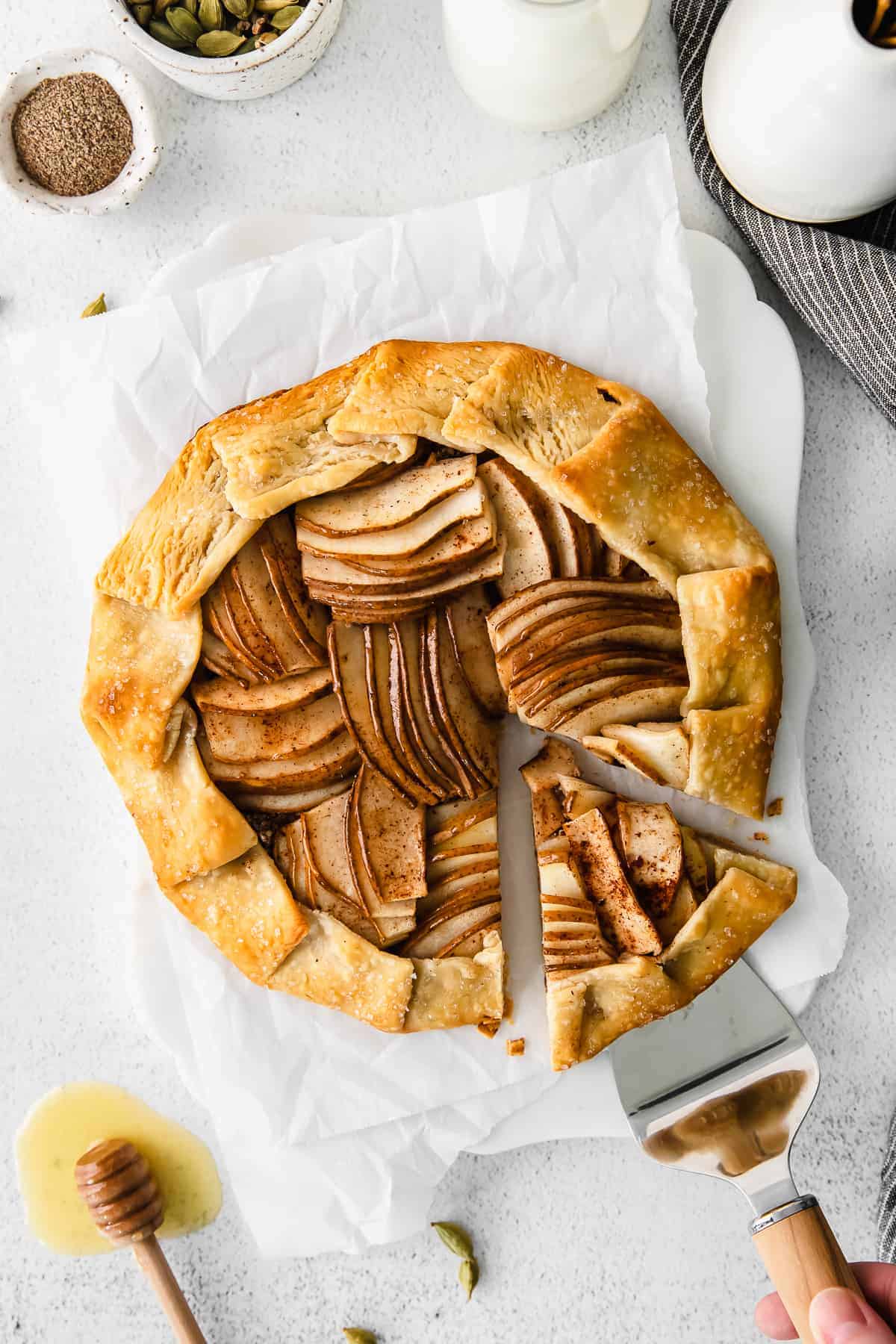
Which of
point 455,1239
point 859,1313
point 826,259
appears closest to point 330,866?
point 455,1239

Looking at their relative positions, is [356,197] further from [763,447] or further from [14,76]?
[763,447]

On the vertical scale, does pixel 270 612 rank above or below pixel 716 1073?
above

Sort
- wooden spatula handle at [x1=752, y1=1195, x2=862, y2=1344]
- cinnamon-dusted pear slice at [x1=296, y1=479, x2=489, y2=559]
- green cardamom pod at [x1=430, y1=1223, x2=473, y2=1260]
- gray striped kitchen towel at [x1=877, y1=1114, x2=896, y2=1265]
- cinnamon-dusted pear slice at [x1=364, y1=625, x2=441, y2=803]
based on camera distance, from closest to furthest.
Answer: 1. wooden spatula handle at [x1=752, y1=1195, x2=862, y2=1344]
2. cinnamon-dusted pear slice at [x1=296, y1=479, x2=489, y2=559]
3. cinnamon-dusted pear slice at [x1=364, y1=625, x2=441, y2=803]
4. gray striped kitchen towel at [x1=877, y1=1114, x2=896, y2=1265]
5. green cardamom pod at [x1=430, y1=1223, x2=473, y2=1260]

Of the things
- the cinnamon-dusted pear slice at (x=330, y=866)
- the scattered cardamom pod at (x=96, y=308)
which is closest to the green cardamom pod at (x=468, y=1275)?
the cinnamon-dusted pear slice at (x=330, y=866)

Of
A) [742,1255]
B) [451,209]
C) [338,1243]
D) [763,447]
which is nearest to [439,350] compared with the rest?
[451,209]

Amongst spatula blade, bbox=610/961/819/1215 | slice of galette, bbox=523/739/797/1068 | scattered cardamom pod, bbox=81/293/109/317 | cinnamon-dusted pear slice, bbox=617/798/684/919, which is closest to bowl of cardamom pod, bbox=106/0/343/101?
scattered cardamom pod, bbox=81/293/109/317

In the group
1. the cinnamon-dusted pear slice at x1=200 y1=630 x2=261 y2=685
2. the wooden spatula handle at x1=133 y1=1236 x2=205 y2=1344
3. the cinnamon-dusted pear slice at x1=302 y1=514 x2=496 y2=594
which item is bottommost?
the wooden spatula handle at x1=133 y1=1236 x2=205 y2=1344

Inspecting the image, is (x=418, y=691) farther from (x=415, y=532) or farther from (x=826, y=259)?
(x=826, y=259)

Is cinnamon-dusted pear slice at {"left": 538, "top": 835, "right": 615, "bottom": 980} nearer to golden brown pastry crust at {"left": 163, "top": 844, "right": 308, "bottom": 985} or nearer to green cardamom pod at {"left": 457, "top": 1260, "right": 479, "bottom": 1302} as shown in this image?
golden brown pastry crust at {"left": 163, "top": 844, "right": 308, "bottom": 985}
